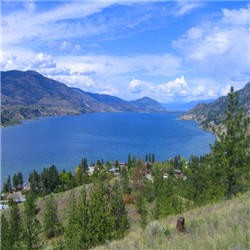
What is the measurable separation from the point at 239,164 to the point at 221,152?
1281mm

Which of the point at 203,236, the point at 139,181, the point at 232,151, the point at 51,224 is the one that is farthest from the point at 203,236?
the point at 139,181

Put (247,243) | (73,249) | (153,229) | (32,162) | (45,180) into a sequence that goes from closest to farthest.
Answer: (247,243), (153,229), (73,249), (45,180), (32,162)

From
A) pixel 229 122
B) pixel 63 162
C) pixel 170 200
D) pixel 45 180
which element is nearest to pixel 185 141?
pixel 63 162

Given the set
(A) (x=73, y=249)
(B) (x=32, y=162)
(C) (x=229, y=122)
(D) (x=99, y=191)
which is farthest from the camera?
(B) (x=32, y=162)

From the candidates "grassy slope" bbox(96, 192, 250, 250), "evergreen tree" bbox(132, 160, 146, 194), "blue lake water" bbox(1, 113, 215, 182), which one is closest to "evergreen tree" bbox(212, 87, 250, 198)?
"grassy slope" bbox(96, 192, 250, 250)

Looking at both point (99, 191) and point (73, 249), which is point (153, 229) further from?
point (99, 191)

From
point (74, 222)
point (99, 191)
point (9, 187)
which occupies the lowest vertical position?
point (9, 187)

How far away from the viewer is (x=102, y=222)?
1894 cm

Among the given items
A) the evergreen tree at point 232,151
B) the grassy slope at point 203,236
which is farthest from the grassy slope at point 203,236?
the evergreen tree at point 232,151

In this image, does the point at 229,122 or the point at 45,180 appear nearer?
→ the point at 229,122

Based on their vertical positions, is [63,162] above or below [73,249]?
below

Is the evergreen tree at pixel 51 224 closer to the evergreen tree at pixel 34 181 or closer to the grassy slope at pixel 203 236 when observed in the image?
the evergreen tree at pixel 34 181

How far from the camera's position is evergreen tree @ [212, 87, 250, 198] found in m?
18.9

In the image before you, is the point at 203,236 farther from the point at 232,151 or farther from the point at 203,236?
the point at 232,151
